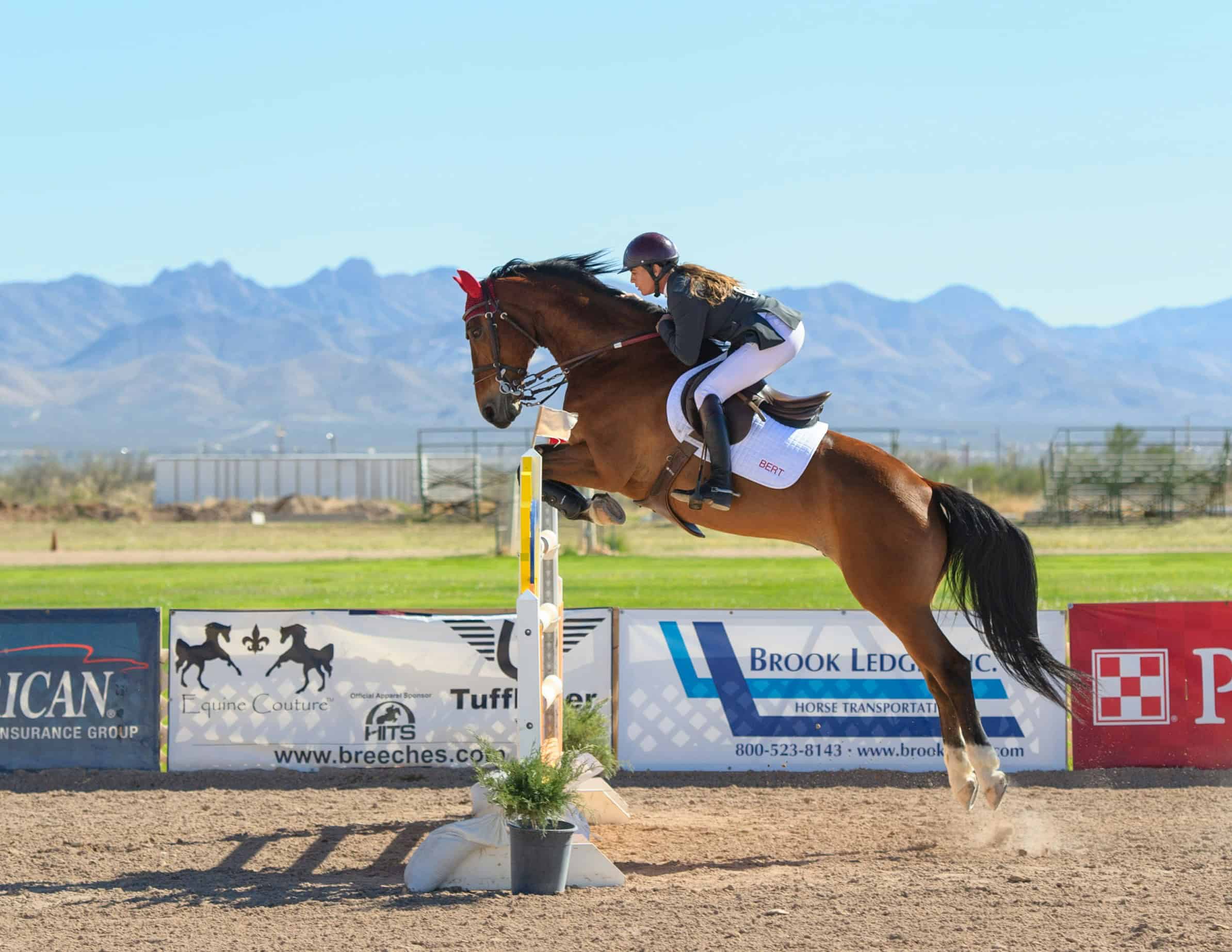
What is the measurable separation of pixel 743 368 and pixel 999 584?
5.98 ft

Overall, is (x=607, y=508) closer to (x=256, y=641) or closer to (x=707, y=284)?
(x=707, y=284)

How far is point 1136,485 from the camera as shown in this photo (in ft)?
146

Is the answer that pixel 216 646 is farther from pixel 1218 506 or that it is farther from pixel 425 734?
pixel 1218 506

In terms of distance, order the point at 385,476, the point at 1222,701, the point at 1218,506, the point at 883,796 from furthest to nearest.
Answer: the point at 385,476, the point at 1218,506, the point at 1222,701, the point at 883,796

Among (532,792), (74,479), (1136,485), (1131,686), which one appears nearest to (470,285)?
(532,792)

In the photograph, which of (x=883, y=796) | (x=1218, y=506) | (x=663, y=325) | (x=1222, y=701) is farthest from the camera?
(x=1218, y=506)

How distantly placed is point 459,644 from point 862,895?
398 cm

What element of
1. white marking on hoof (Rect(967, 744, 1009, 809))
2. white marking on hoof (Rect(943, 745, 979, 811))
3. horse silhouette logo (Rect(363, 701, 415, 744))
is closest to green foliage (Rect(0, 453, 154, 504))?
horse silhouette logo (Rect(363, 701, 415, 744))

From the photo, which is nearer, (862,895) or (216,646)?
(862,895)

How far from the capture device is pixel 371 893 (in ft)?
19.6

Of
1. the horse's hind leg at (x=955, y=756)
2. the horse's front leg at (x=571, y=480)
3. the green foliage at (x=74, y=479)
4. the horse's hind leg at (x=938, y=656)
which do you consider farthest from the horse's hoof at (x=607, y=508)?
the green foliage at (x=74, y=479)

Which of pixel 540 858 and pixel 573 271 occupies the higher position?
pixel 573 271

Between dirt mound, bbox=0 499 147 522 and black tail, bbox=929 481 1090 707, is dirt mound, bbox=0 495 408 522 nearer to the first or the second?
dirt mound, bbox=0 499 147 522

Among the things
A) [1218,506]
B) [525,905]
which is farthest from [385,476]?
[525,905]
